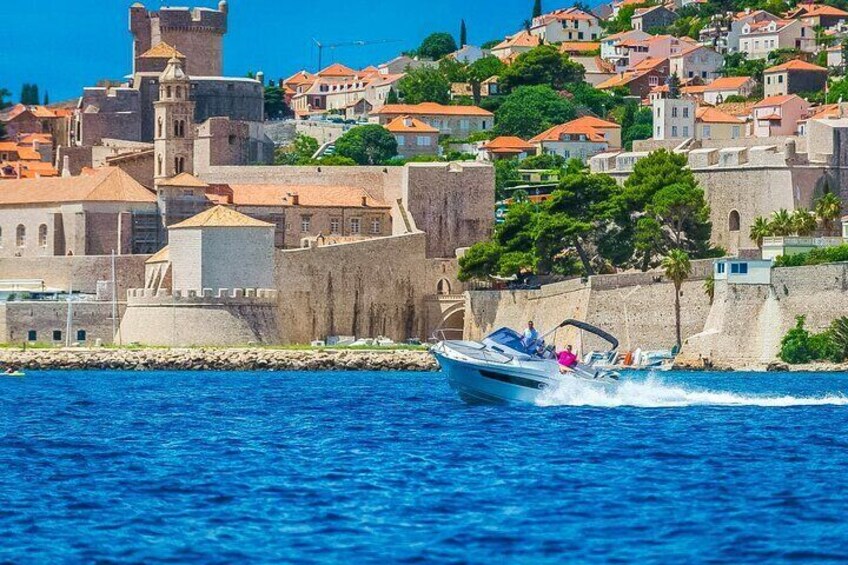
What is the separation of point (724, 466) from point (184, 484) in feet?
26.4

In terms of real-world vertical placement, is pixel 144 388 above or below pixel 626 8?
below

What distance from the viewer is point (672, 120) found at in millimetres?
94812

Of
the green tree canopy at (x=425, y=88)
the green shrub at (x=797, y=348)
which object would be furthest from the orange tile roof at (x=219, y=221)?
the green tree canopy at (x=425, y=88)

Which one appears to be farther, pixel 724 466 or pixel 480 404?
pixel 480 404

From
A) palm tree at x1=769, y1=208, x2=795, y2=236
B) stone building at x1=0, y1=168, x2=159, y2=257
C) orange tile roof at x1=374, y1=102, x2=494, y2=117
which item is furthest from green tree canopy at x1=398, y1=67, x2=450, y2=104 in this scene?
palm tree at x1=769, y1=208, x2=795, y2=236

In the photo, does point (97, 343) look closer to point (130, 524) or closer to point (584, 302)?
point (584, 302)

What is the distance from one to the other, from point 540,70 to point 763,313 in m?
47.1

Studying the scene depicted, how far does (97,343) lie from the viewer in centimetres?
7175

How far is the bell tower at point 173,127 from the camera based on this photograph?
80.8 m

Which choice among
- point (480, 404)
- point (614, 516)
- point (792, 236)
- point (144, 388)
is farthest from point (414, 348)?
point (614, 516)

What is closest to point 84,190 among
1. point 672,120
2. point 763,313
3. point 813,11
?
point 763,313

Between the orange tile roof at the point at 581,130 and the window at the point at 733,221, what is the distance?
2425cm

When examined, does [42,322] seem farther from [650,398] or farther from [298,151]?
[650,398]

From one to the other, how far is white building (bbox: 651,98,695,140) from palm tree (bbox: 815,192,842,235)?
22.3 metres
